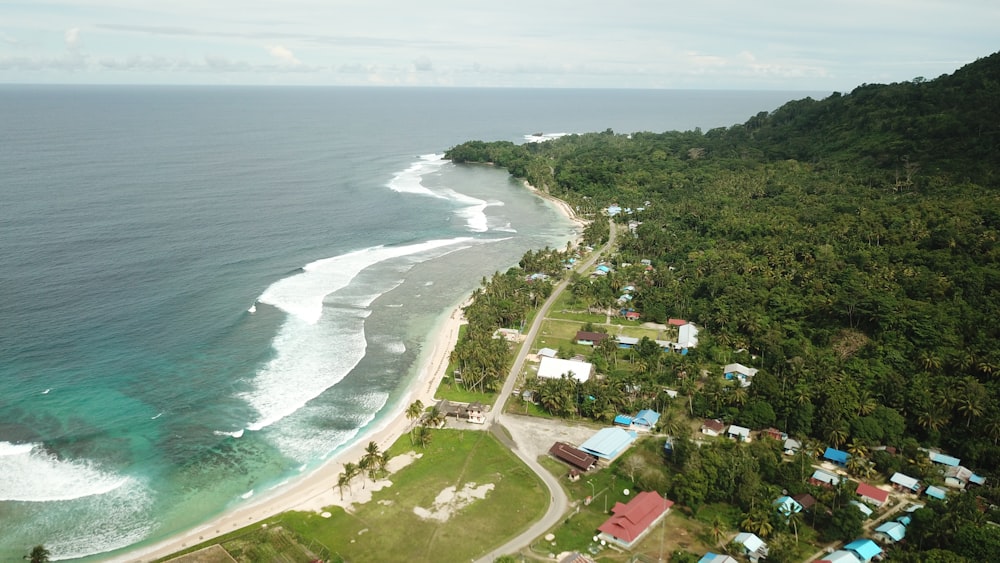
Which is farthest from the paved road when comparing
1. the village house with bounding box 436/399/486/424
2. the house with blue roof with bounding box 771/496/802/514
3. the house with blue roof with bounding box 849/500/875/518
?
the house with blue roof with bounding box 849/500/875/518

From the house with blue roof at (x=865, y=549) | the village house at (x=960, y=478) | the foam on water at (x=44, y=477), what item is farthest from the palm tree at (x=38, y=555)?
the village house at (x=960, y=478)

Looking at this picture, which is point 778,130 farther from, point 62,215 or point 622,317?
point 62,215

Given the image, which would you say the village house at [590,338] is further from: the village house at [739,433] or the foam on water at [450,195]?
the foam on water at [450,195]

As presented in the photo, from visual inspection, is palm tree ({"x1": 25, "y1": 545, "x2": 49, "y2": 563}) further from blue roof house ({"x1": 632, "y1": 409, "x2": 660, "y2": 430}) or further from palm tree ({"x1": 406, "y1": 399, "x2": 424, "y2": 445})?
blue roof house ({"x1": 632, "y1": 409, "x2": 660, "y2": 430})

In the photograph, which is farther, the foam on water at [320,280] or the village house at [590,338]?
the foam on water at [320,280]

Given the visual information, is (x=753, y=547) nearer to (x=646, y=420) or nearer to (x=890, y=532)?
(x=890, y=532)

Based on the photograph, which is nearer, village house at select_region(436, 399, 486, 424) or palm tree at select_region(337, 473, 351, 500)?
palm tree at select_region(337, 473, 351, 500)

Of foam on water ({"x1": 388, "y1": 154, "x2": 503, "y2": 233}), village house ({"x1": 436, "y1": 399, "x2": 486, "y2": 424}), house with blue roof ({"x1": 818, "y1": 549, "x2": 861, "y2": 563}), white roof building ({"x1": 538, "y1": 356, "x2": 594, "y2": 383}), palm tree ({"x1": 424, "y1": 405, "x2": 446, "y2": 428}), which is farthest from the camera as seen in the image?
foam on water ({"x1": 388, "y1": 154, "x2": 503, "y2": 233})
